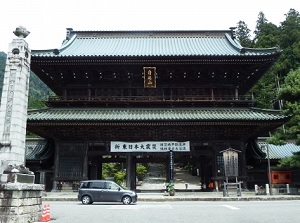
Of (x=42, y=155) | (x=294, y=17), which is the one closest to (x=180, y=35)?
(x=42, y=155)

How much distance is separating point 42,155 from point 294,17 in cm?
6734

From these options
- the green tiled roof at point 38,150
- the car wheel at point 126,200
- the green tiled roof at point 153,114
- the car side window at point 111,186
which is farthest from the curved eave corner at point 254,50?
the green tiled roof at point 38,150

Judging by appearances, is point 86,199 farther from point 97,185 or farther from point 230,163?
point 230,163

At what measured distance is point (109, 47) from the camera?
30.3 m

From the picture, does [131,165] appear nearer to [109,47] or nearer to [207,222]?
[109,47]

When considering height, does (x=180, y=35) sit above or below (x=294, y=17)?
below

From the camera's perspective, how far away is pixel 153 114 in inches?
945

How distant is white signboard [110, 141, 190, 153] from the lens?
2441 cm

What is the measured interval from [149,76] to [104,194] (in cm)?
1028

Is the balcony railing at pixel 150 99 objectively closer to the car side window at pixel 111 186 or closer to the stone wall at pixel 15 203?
the car side window at pixel 111 186

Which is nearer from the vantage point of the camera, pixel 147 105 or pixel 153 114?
pixel 153 114

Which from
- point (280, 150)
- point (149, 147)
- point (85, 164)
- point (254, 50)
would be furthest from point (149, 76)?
point (280, 150)

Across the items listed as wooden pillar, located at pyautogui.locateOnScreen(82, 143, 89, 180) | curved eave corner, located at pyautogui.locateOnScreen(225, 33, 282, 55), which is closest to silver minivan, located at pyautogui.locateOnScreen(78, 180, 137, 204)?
wooden pillar, located at pyautogui.locateOnScreen(82, 143, 89, 180)

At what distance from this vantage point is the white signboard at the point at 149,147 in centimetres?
2441
